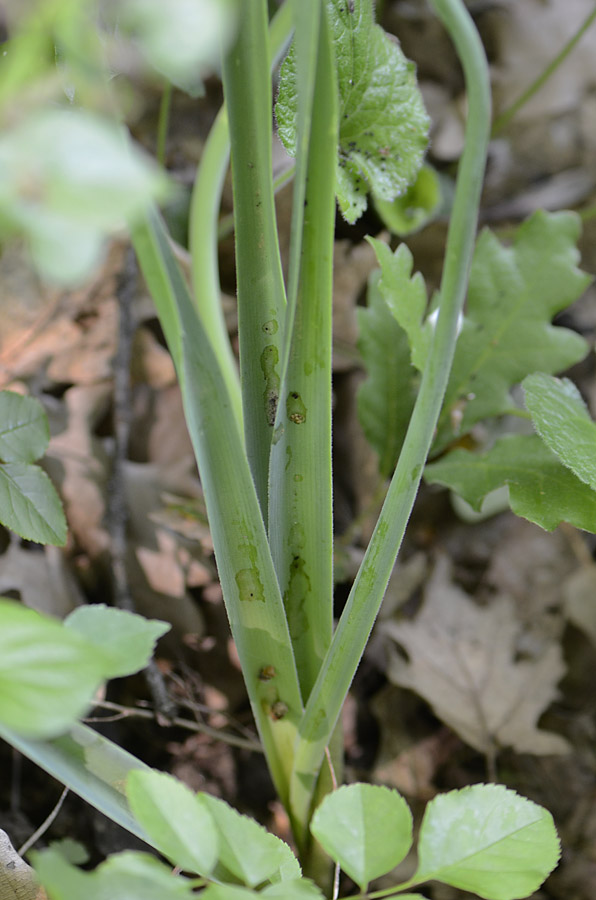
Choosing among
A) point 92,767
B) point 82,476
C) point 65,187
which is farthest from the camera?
point 82,476

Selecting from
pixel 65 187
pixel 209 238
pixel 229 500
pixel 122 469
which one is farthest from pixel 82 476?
pixel 65 187

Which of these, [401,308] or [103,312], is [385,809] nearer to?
[401,308]

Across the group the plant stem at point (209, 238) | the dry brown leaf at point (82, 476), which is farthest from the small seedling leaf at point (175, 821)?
the dry brown leaf at point (82, 476)

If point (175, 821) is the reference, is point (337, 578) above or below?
below

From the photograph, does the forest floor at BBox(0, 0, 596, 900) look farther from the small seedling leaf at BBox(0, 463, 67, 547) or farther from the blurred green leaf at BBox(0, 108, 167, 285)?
the blurred green leaf at BBox(0, 108, 167, 285)

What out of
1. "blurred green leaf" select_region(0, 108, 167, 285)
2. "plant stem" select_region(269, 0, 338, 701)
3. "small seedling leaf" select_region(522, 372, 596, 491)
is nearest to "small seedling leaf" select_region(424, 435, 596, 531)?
"small seedling leaf" select_region(522, 372, 596, 491)

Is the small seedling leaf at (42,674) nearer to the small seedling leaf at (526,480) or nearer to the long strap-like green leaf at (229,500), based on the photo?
the long strap-like green leaf at (229,500)

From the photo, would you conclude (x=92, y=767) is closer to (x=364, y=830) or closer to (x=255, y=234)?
(x=364, y=830)
